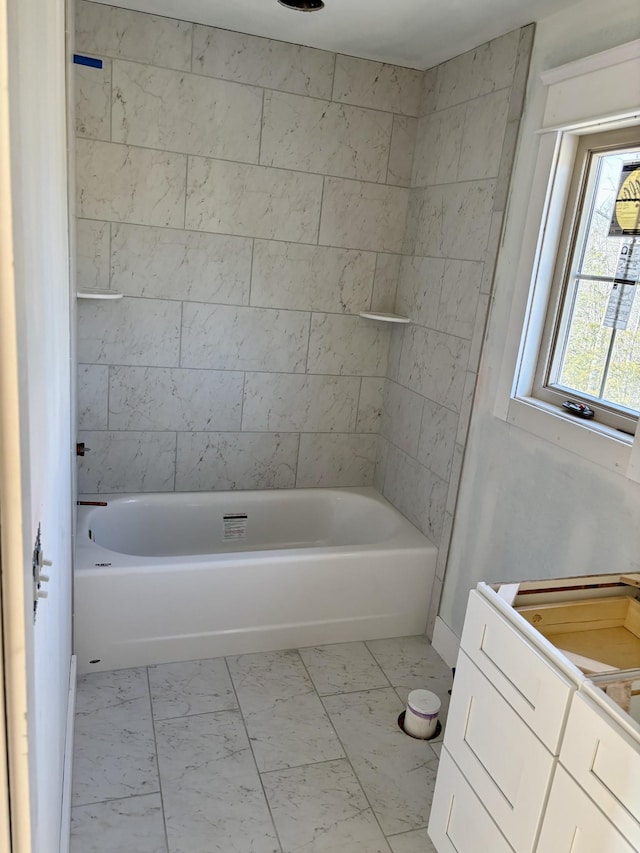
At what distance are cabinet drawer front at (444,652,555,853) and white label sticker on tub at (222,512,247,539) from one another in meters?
1.68

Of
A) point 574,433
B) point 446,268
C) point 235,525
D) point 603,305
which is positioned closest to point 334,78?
point 446,268

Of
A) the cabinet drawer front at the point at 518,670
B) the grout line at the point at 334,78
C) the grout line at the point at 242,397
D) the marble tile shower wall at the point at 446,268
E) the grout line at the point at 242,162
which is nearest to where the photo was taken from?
the cabinet drawer front at the point at 518,670

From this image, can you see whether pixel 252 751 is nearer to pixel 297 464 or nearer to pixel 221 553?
pixel 221 553

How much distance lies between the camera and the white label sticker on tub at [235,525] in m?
3.19

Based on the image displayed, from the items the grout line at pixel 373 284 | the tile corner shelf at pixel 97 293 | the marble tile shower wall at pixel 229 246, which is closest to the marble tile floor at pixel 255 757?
the marble tile shower wall at pixel 229 246

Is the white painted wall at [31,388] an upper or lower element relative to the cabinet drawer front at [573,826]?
upper

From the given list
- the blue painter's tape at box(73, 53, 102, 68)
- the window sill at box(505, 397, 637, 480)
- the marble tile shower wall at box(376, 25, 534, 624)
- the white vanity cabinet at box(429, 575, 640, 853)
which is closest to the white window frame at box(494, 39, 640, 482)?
the window sill at box(505, 397, 637, 480)

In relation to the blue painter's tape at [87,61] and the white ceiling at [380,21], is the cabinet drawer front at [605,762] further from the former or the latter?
the blue painter's tape at [87,61]

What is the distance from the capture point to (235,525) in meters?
3.21

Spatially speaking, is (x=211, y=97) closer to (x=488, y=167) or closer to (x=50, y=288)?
(x=488, y=167)

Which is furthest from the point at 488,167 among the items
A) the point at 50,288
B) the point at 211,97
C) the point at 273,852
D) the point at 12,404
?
the point at 273,852

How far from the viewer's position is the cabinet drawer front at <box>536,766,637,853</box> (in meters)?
1.17

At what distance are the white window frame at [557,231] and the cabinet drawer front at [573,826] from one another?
855 millimetres

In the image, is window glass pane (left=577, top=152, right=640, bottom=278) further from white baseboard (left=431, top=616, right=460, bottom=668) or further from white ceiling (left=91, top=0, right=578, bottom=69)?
white baseboard (left=431, top=616, right=460, bottom=668)
